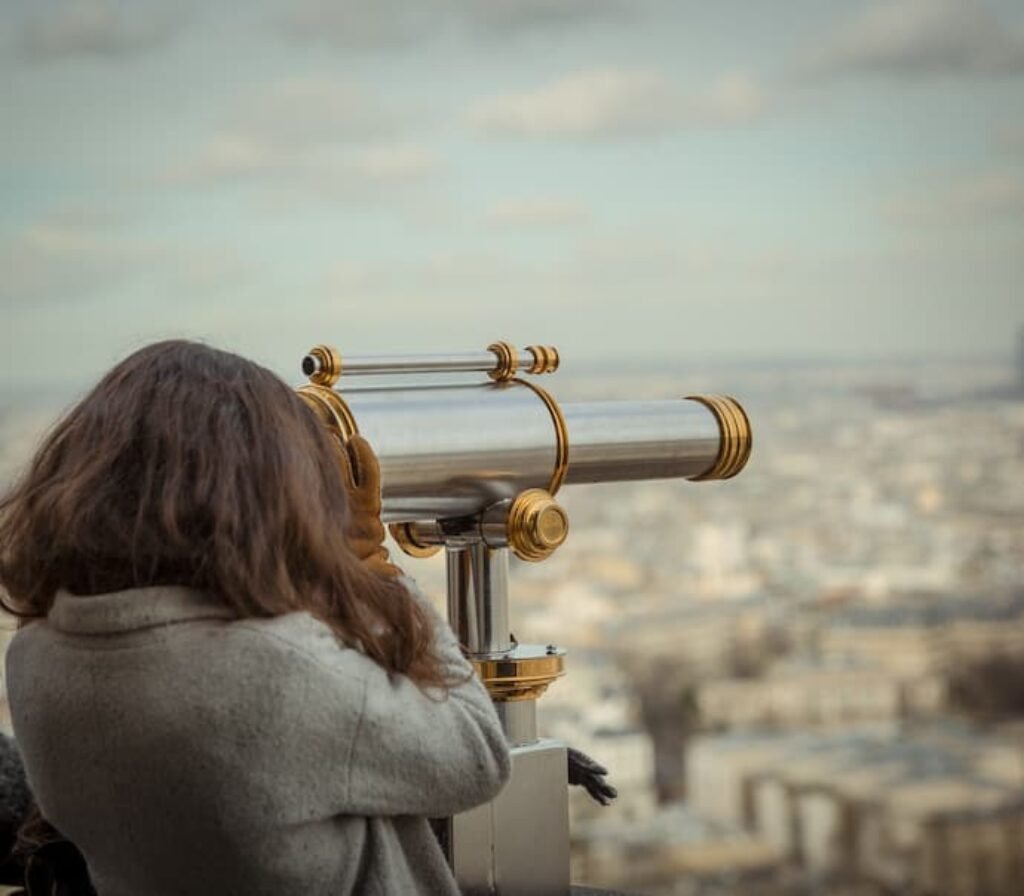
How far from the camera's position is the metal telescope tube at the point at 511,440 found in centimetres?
97

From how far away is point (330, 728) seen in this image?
0.81 meters

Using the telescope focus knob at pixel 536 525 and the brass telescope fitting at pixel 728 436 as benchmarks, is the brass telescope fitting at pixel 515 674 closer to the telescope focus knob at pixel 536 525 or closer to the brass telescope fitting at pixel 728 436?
the telescope focus knob at pixel 536 525

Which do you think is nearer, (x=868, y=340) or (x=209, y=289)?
(x=209, y=289)

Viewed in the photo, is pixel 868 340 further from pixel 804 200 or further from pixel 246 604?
pixel 246 604

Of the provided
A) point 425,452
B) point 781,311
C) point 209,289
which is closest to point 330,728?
point 425,452

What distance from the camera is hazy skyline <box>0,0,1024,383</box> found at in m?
2.75

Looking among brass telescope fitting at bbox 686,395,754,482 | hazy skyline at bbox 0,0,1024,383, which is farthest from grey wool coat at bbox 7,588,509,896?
hazy skyline at bbox 0,0,1024,383

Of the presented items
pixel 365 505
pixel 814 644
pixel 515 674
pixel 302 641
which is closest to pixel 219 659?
pixel 302 641

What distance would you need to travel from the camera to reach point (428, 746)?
841 mm

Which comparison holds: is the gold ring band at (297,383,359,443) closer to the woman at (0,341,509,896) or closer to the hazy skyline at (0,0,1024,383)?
the woman at (0,341,509,896)

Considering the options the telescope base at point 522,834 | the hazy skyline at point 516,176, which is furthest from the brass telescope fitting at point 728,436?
the hazy skyline at point 516,176

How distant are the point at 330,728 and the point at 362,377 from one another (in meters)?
0.28

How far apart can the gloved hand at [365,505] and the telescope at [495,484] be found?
0.12ft

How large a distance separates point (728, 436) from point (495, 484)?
0.18m
